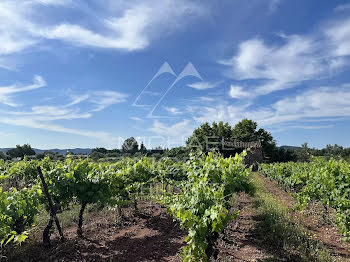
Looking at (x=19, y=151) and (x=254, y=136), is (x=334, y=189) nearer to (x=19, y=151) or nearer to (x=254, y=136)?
(x=254, y=136)

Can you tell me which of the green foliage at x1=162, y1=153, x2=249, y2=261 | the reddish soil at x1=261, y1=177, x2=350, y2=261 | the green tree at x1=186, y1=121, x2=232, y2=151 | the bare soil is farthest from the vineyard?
the green tree at x1=186, y1=121, x2=232, y2=151

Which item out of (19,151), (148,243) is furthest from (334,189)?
(19,151)

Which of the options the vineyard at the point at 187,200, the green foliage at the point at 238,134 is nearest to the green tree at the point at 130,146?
the green foliage at the point at 238,134

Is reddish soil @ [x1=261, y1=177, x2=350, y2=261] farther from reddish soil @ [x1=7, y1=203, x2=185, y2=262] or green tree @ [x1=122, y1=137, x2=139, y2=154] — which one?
green tree @ [x1=122, y1=137, x2=139, y2=154]

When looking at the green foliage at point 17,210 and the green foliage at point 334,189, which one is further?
the green foliage at point 334,189

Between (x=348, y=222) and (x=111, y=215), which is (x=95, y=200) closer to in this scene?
(x=111, y=215)

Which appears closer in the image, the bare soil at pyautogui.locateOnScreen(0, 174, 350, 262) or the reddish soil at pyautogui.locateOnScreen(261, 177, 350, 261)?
the bare soil at pyautogui.locateOnScreen(0, 174, 350, 262)

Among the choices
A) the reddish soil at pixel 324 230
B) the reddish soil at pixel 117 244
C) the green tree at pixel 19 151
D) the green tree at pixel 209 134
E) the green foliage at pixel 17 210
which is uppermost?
the green tree at pixel 209 134

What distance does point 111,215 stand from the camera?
784 centimetres

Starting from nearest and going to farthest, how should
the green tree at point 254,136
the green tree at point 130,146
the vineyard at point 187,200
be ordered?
the vineyard at point 187,200 → the green tree at point 130,146 → the green tree at point 254,136

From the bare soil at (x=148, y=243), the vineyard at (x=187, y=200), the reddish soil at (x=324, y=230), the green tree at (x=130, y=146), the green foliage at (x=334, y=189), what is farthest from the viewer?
the green tree at (x=130, y=146)

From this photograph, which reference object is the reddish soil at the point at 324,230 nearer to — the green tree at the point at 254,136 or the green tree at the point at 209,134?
the green tree at the point at 209,134

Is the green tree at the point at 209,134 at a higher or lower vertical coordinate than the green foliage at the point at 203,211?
higher

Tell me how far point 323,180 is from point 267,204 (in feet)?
6.94
